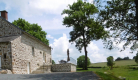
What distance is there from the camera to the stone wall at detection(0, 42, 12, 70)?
16.3 meters

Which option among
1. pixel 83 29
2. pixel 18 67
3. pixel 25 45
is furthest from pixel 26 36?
pixel 83 29

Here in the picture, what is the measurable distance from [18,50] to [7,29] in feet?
13.6

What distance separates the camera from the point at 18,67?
17438 millimetres

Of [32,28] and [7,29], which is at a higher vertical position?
[32,28]

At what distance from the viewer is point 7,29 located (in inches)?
786

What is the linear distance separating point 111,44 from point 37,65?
1348cm

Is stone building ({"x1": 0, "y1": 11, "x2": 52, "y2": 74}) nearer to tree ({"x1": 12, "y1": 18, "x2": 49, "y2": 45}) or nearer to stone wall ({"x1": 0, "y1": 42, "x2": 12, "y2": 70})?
stone wall ({"x1": 0, "y1": 42, "x2": 12, "y2": 70})

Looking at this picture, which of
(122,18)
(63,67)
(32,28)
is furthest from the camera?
(32,28)

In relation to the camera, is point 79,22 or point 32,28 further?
point 32,28

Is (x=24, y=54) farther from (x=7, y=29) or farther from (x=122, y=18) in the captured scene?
(x=122, y=18)

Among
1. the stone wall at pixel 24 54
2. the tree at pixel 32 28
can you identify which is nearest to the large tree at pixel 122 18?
the stone wall at pixel 24 54

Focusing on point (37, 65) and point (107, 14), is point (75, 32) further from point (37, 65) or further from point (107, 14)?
point (107, 14)

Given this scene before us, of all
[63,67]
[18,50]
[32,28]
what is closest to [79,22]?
[63,67]

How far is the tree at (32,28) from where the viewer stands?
3609 centimetres
